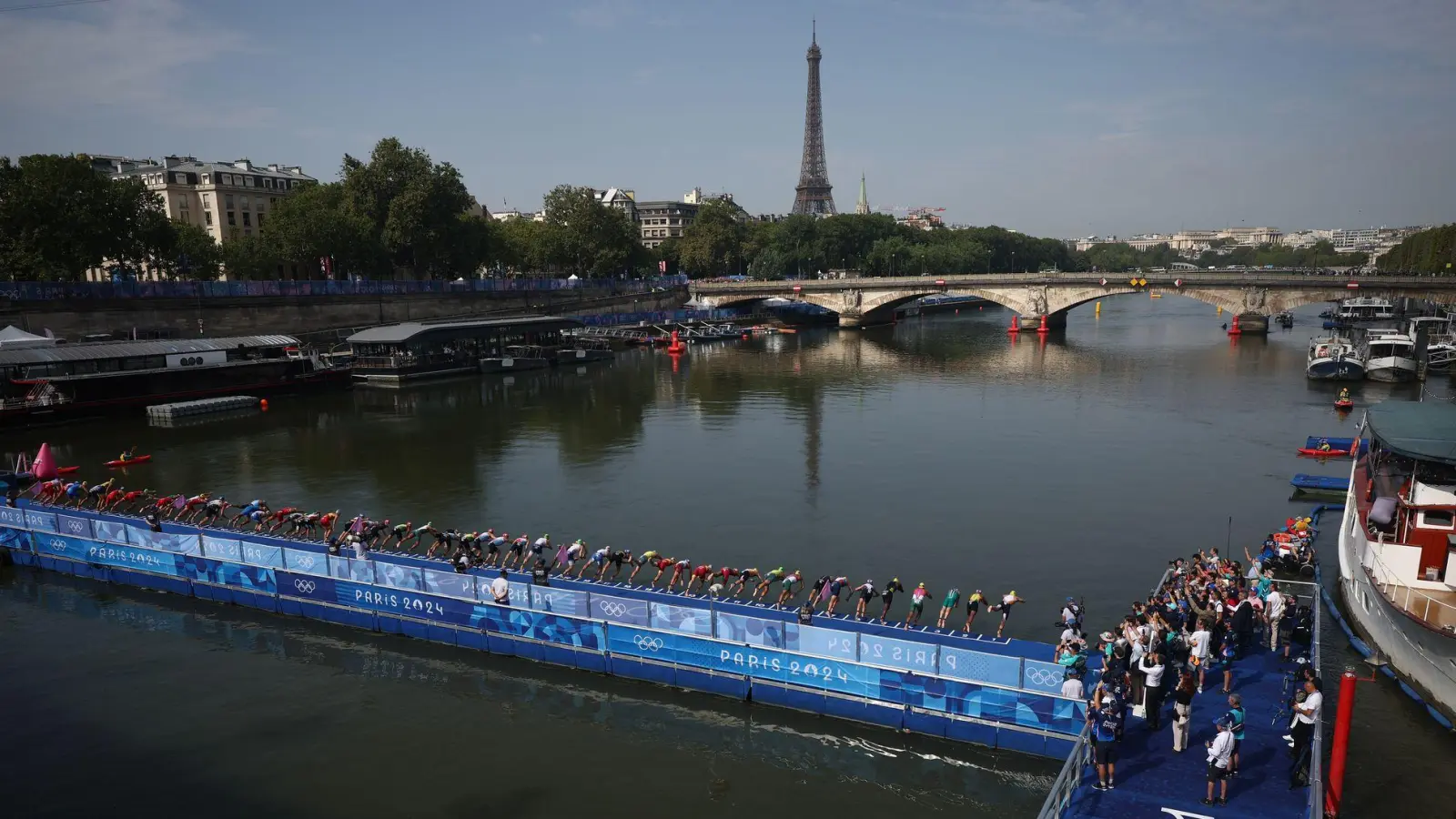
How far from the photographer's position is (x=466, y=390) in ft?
259

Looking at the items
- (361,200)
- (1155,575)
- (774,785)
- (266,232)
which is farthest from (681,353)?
(774,785)

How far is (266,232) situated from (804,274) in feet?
341

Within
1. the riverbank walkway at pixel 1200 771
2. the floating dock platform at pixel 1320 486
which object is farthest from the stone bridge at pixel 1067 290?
the riverbank walkway at pixel 1200 771

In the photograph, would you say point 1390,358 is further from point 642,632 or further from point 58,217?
point 58,217

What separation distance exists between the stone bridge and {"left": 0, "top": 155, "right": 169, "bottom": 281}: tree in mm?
86757

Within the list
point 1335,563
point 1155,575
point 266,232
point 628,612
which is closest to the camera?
point 628,612

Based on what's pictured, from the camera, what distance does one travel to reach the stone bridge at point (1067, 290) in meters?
101

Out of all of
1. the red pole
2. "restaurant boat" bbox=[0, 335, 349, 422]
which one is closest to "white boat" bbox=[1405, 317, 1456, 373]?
the red pole

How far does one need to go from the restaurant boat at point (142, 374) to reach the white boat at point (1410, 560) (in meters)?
72.9

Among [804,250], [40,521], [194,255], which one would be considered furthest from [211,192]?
[40,521]

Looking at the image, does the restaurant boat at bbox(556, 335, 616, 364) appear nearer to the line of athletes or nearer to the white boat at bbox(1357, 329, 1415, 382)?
the line of athletes

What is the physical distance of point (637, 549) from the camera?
35188 millimetres

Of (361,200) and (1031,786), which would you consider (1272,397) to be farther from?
(361,200)

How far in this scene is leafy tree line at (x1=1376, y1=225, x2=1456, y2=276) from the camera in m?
140
